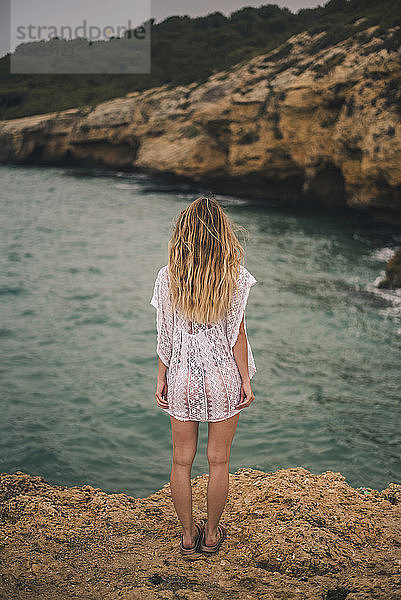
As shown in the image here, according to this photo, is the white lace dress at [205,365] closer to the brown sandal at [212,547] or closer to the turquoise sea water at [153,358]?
the brown sandal at [212,547]

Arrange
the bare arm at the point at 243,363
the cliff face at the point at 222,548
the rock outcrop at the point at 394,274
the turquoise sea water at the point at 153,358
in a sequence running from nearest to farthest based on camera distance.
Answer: the cliff face at the point at 222,548
the bare arm at the point at 243,363
the turquoise sea water at the point at 153,358
the rock outcrop at the point at 394,274

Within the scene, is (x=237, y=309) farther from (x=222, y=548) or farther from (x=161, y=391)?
(x=222, y=548)

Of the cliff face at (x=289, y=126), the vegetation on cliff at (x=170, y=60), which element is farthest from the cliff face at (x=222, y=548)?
the vegetation on cliff at (x=170, y=60)

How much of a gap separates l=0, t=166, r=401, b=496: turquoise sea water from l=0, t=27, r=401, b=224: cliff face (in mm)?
2182

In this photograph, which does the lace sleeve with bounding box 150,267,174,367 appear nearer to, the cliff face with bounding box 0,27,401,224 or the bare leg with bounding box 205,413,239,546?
the bare leg with bounding box 205,413,239,546

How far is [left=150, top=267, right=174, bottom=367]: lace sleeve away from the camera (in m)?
2.82

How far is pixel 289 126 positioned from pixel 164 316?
51.0 ft

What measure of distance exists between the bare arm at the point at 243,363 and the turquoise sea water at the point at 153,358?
2.15 meters

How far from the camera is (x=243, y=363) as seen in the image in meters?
2.81

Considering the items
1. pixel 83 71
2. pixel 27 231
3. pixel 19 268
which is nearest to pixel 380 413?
pixel 19 268

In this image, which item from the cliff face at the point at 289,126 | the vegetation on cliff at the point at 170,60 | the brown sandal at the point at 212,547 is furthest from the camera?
the vegetation on cliff at the point at 170,60

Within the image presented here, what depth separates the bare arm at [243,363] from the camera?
2.78 metres

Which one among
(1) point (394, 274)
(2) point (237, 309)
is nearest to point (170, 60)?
(1) point (394, 274)

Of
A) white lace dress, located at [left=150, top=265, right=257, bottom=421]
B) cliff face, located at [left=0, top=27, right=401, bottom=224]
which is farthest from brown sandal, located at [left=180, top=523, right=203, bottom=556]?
cliff face, located at [left=0, top=27, right=401, bottom=224]
